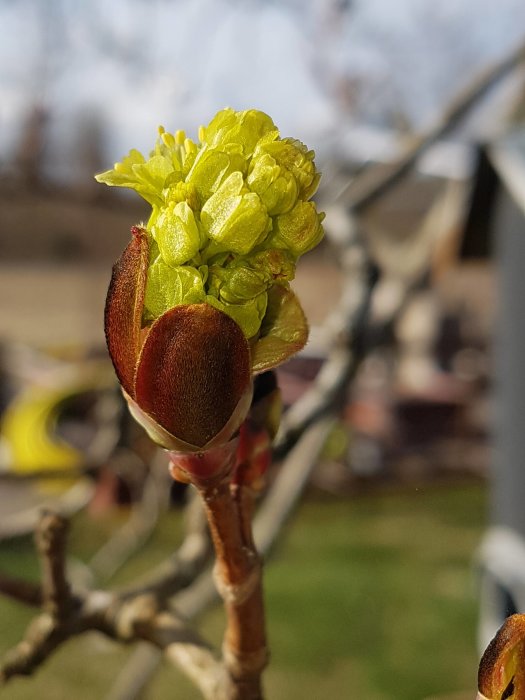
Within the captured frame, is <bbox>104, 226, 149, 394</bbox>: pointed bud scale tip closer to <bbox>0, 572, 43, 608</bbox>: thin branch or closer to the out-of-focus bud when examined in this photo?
the out-of-focus bud

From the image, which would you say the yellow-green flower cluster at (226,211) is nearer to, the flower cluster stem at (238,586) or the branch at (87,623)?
the flower cluster stem at (238,586)

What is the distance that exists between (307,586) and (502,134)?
8.77ft

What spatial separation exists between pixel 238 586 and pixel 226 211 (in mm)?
200

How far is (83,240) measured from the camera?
11766mm

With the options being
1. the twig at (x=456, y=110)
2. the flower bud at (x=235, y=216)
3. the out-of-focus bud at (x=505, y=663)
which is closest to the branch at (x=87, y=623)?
the out-of-focus bud at (x=505, y=663)

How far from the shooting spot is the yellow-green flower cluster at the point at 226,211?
32 cm

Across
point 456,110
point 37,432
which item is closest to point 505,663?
point 456,110

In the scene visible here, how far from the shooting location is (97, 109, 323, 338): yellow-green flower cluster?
32 centimetres

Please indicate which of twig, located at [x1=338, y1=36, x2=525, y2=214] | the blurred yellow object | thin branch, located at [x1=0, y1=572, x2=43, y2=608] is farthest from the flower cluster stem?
the blurred yellow object

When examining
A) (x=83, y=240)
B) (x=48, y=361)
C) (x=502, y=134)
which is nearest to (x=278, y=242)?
(x=502, y=134)

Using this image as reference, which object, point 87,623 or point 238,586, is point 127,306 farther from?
point 87,623

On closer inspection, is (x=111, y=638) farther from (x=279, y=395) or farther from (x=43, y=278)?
(x=43, y=278)

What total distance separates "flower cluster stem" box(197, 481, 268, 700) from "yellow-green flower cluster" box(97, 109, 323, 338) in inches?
4.2

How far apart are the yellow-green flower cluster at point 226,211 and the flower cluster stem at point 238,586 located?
11 cm
